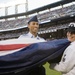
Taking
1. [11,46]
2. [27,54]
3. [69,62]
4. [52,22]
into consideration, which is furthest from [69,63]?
[52,22]

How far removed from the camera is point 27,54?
3.06 meters

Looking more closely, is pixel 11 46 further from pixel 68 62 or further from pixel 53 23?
pixel 53 23

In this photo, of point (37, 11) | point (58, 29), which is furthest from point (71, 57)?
point (37, 11)

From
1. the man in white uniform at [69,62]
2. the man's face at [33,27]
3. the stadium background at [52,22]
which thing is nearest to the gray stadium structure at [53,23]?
the stadium background at [52,22]

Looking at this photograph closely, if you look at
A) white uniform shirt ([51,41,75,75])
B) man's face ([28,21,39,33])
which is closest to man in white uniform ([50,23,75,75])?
white uniform shirt ([51,41,75,75])

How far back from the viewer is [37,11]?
157 feet

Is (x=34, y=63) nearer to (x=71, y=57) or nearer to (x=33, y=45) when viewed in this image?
(x=33, y=45)

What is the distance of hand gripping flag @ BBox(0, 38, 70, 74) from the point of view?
306cm

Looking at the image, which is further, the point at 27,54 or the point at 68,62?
the point at 27,54

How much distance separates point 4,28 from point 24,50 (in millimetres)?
46706

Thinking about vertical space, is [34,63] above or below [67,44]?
below

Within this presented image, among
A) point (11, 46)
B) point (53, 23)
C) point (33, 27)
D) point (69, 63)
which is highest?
point (33, 27)

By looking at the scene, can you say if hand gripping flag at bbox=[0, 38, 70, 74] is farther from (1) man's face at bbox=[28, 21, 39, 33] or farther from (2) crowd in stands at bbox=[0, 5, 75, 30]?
(2) crowd in stands at bbox=[0, 5, 75, 30]

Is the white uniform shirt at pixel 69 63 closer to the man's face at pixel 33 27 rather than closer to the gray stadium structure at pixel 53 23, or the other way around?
the man's face at pixel 33 27
